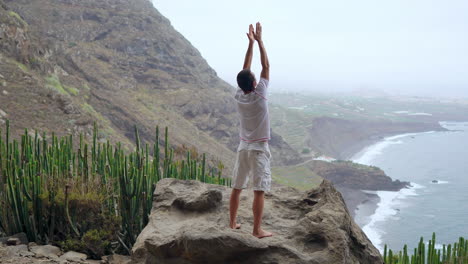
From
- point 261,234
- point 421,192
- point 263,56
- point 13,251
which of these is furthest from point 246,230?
point 421,192

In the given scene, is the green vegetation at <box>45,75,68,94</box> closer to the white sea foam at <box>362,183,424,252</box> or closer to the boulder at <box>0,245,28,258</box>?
the boulder at <box>0,245,28,258</box>

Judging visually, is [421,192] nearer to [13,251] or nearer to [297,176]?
[297,176]

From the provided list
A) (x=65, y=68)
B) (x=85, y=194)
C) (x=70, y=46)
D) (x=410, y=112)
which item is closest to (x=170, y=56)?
(x=70, y=46)

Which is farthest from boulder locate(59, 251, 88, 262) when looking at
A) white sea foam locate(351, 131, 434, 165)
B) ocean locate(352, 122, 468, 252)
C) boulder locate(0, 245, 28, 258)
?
white sea foam locate(351, 131, 434, 165)

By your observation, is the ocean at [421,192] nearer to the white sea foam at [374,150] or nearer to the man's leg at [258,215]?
the white sea foam at [374,150]

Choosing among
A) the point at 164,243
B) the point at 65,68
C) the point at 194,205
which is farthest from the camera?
the point at 65,68

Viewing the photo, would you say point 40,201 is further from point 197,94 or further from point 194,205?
point 197,94
